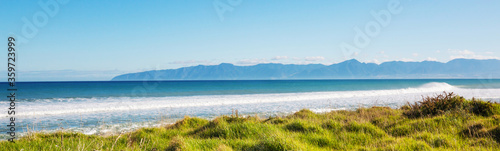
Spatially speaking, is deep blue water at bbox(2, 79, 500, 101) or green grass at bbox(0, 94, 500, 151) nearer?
green grass at bbox(0, 94, 500, 151)

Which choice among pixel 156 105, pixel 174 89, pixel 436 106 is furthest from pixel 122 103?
pixel 174 89

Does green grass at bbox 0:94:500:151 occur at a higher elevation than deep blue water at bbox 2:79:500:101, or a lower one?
higher

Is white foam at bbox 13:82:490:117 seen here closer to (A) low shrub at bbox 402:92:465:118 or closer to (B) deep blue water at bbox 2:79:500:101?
(B) deep blue water at bbox 2:79:500:101

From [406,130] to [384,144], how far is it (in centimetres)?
192

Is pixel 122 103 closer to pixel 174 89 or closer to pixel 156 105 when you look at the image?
pixel 156 105

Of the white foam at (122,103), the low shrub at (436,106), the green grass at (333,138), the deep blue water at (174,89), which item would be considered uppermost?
the low shrub at (436,106)

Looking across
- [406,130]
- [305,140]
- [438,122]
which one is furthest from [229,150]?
[438,122]

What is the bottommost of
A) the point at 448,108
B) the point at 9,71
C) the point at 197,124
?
the point at 197,124

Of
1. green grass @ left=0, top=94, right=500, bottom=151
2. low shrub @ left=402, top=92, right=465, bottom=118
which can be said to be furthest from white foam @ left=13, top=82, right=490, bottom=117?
low shrub @ left=402, top=92, right=465, bottom=118

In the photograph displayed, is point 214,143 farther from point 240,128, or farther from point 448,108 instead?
point 448,108

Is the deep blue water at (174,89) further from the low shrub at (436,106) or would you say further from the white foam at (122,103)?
the low shrub at (436,106)

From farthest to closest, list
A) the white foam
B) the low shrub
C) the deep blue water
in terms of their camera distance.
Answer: the deep blue water
the white foam
the low shrub

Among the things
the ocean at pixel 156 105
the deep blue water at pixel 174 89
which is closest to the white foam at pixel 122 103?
the ocean at pixel 156 105

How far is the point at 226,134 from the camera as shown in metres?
7.25
